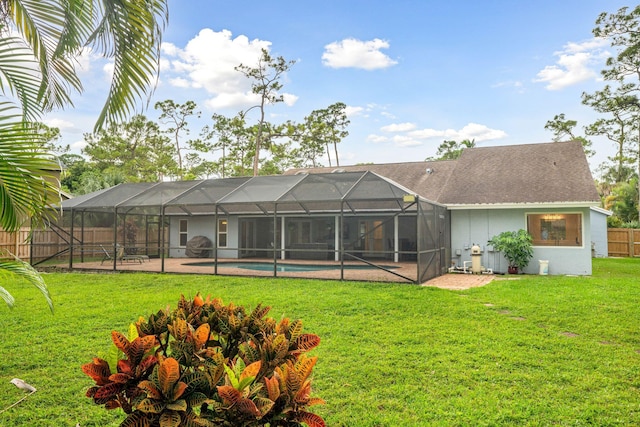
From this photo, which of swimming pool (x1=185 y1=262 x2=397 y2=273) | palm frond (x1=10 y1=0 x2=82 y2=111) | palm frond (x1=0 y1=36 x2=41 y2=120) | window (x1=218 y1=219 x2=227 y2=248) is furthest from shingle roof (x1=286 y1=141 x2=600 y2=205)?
palm frond (x1=0 y1=36 x2=41 y2=120)

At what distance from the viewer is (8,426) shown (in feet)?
10.0

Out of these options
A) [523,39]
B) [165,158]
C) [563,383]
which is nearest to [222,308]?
[563,383]

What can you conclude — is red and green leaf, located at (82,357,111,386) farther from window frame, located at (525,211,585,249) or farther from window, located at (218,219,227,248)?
window, located at (218,219,227,248)

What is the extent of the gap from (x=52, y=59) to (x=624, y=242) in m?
24.6

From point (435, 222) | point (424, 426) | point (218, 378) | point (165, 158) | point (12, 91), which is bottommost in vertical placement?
point (424, 426)

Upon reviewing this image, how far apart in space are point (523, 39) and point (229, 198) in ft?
37.2

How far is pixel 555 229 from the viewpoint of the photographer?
1311 cm

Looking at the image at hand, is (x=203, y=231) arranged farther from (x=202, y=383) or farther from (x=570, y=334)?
(x=202, y=383)

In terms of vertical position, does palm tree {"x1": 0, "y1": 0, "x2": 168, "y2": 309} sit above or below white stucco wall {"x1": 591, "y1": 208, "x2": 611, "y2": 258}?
above

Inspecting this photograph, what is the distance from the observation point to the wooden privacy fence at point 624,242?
66.5 feet

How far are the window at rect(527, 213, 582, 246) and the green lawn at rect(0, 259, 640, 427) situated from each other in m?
3.70

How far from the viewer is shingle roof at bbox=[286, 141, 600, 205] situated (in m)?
13.2

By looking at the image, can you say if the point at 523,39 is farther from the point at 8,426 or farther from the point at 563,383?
the point at 8,426

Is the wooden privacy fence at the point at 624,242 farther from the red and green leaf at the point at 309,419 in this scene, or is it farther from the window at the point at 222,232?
the red and green leaf at the point at 309,419
